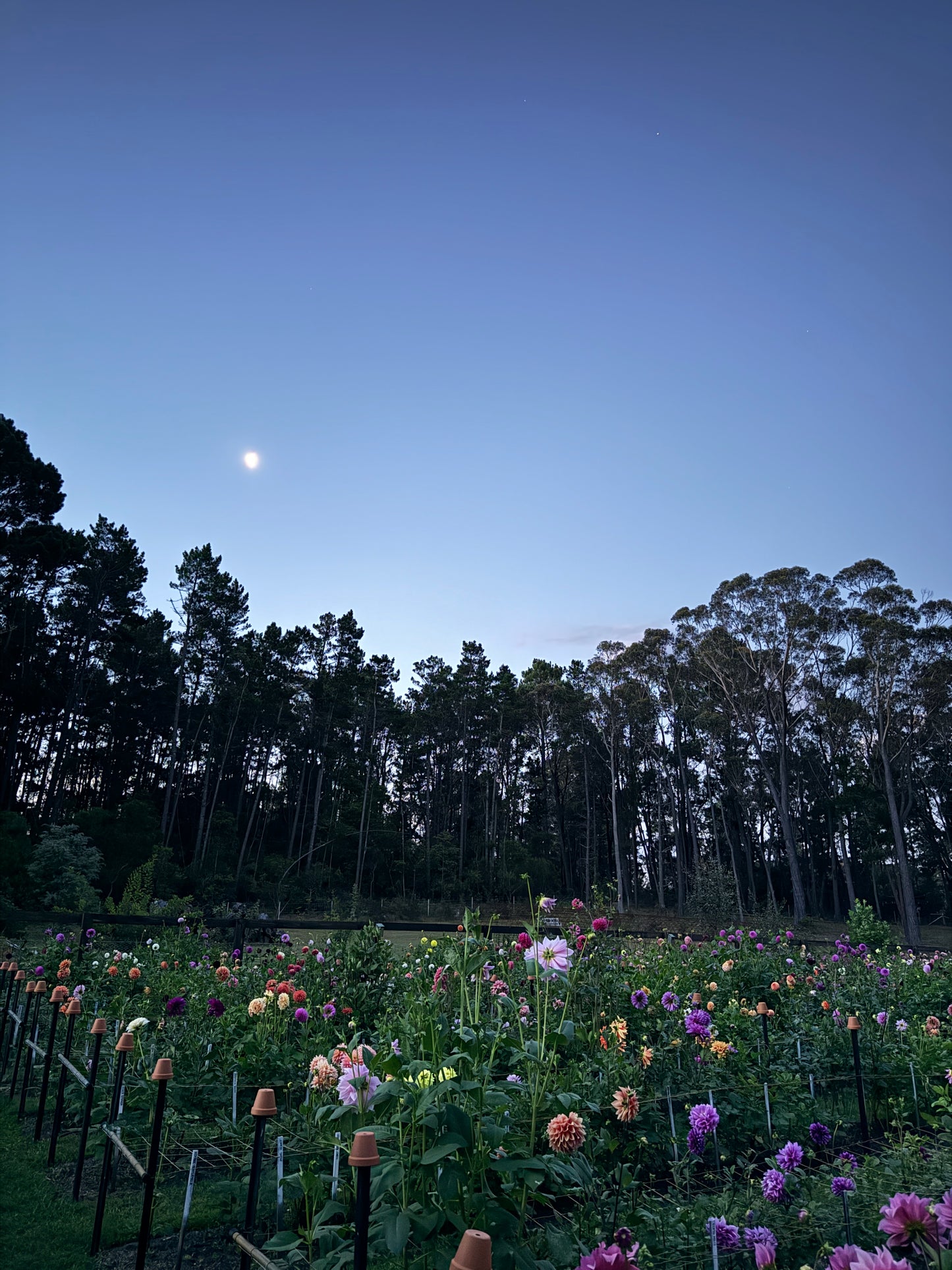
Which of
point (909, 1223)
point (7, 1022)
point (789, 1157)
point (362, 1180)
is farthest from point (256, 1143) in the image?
point (7, 1022)

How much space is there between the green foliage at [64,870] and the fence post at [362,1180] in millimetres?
14283

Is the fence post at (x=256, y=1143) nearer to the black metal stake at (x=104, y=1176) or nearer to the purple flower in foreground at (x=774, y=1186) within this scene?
the black metal stake at (x=104, y=1176)

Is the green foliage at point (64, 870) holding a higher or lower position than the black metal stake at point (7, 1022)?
higher

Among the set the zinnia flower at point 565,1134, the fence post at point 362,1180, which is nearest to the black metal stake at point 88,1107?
the zinnia flower at point 565,1134

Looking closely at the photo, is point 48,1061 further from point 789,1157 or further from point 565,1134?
point 789,1157

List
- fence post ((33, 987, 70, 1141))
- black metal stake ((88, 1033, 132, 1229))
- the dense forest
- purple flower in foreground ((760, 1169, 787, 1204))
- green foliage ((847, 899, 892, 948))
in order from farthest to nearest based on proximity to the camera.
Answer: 1. the dense forest
2. green foliage ((847, 899, 892, 948))
3. fence post ((33, 987, 70, 1141))
4. black metal stake ((88, 1033, 132, 1229))
5. purple flower in foreground ((760, 1169, 787, 1204))

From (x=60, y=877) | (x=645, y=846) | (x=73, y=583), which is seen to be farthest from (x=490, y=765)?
(x=60, y=877)

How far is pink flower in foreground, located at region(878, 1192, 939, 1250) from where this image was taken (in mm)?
865

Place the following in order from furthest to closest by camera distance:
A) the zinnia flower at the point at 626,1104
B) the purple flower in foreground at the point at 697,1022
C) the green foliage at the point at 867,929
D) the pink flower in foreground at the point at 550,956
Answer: the green foliage at the point at 867,929 → the purple flower in foreground at the point at 697,1022 → the pink flower in foreground at the point at 550,956 → the zinnia flower at the point at 626,1104

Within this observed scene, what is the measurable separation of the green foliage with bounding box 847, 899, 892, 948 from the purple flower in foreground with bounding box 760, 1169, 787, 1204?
5871 millimetres

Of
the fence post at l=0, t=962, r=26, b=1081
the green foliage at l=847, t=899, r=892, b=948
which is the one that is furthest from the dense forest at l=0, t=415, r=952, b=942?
the green foliage at l=847, t=899, r=892, b=948

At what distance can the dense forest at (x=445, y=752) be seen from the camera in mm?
20125

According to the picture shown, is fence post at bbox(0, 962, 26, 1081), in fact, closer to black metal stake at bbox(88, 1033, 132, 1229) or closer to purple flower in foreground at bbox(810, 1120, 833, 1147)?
black metal stake at bbox(88, 1033, 132, 1229)

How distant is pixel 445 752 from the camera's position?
3572 centimetres
